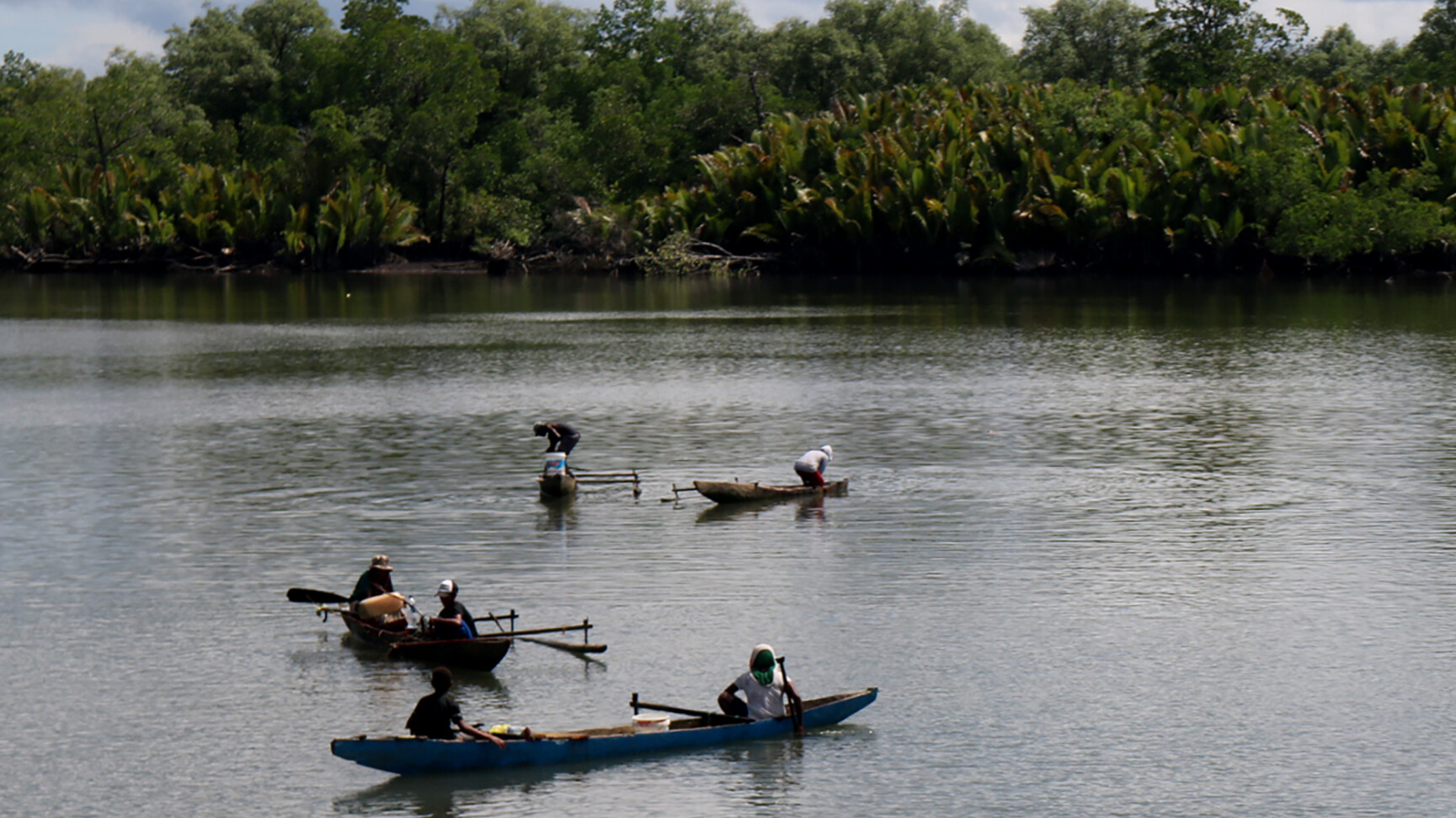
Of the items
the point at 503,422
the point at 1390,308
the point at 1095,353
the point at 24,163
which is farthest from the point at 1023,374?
the point at 24,163

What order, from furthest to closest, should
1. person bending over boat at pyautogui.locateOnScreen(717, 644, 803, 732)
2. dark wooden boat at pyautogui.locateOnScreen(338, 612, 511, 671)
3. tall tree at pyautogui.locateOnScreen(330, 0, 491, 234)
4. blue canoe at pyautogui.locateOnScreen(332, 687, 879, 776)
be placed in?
tall tree at pyautogui.locateOnScreen(330, 0, 491, 234)
dark wooden boat at pyautogui.locateOnScreen(338, 612, 511, 671)
person bending over boat at pyautogui.locateOnScreen(717, 644, 803, 732)
blue canoe at pyautogui.locateOnScreen(332, 687, 879, 776)

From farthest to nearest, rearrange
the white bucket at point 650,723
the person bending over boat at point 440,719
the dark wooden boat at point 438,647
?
the dark wooden boat at point 438,647
the white bucket at point 650,723
the person bending over boat at point 440,719

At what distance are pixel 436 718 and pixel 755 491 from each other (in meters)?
16.5

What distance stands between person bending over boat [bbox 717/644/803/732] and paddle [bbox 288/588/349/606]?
768 centimetres

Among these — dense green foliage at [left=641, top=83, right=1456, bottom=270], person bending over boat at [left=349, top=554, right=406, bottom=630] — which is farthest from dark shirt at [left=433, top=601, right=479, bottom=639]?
dense green foliage at [left=641, top=83, right=1456, bottom=270]

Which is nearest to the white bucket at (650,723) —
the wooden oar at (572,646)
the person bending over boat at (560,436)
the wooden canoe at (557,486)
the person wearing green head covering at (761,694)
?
the person wearing green head covering at (761,694)

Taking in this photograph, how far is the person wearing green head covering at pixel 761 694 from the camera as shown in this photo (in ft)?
68.5

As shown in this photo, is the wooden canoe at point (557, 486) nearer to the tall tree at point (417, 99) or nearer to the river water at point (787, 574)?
the river water at point (787, 574)

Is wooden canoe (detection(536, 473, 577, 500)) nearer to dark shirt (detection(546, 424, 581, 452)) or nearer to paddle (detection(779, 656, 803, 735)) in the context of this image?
dark shirt (detection(546, 424, 581, 452))

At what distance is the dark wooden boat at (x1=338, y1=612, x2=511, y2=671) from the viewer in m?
23.5

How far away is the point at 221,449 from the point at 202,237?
335 feet

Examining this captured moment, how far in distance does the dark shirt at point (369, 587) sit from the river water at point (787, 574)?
94 centimetres

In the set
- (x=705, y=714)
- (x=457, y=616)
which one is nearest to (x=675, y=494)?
(x=457, y=616)

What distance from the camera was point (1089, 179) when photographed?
116 m
